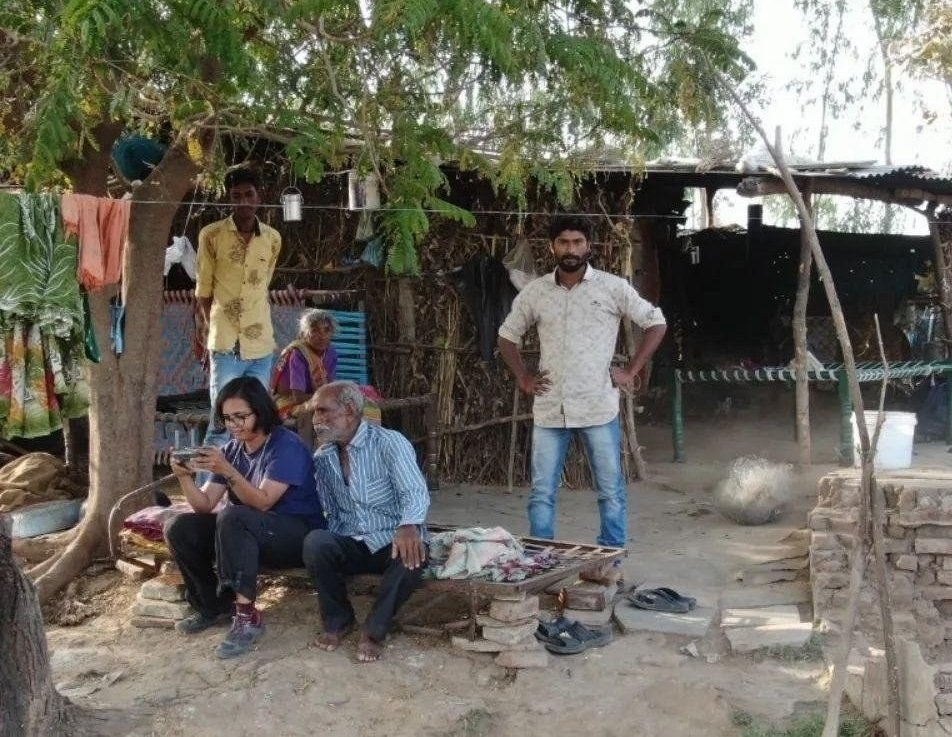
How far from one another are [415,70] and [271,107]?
0.85 m

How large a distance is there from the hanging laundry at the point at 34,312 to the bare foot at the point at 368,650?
1.61 m

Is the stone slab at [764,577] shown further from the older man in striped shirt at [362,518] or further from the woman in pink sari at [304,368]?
the woman in pink sari at [304,368]

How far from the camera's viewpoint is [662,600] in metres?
4.80

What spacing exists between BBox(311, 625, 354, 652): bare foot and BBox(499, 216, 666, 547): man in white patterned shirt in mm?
1287

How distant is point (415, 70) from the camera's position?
15.6ft

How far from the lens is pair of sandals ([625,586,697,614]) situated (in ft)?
15.6

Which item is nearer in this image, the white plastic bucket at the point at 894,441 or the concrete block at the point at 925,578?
the concrete block at the point at 925,578

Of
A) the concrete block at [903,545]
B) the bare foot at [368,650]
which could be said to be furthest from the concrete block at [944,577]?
the bare foot at [368,650]

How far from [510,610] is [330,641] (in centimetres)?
78

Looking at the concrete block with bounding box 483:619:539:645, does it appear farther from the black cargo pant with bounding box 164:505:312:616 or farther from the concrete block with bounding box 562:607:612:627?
the black cargo pant with bounding box 164:505:312:616

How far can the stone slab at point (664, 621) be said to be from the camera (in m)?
4.52

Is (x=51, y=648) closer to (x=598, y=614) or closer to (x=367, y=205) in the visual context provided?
(x=598, y=614)

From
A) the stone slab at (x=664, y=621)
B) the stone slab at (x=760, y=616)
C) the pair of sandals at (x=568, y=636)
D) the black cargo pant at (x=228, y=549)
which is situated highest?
the black cargo pant at (x=228, y=549)

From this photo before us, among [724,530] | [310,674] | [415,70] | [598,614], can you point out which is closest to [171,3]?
[415,70]
